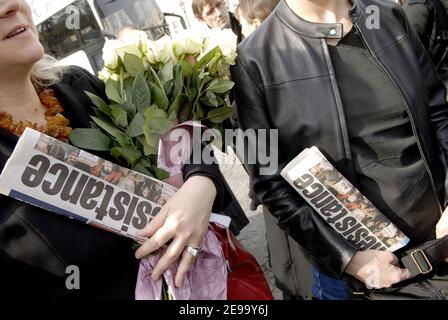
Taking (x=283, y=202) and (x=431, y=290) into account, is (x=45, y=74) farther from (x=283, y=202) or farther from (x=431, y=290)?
(x=431, y=290)

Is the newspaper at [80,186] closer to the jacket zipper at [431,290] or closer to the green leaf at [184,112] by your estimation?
the green leaf at [184,112]

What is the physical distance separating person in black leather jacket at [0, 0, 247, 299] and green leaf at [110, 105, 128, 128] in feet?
0.38

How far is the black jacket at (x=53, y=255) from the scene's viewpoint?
3.91 feet

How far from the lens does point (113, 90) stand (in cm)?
138

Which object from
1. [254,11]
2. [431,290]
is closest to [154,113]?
[431,290]

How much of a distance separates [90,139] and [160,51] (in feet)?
1.10

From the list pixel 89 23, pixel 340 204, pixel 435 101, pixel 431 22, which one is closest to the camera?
pixel 340 204

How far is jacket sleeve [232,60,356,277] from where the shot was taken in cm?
157

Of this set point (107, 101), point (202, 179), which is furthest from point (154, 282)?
point (107, 101)

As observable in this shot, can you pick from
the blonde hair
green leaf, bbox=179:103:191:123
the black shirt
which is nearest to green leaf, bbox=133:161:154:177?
green leaf, bbox=179:103:191:123

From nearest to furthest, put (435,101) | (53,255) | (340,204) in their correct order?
(53,255), (340,204), (435,101)

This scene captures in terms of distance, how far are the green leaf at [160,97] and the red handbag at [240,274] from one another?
1.39 feet

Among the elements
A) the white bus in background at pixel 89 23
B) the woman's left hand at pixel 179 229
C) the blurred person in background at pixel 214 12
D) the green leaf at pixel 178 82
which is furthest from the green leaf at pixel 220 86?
the white bus in background at pixel 89 23

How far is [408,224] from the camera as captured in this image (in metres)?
1.62
